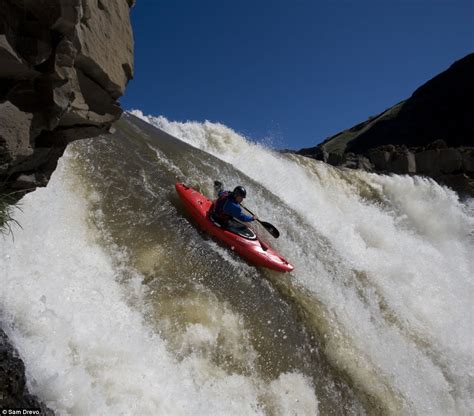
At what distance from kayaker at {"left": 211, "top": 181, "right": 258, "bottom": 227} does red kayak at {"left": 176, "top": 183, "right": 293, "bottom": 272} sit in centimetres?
11

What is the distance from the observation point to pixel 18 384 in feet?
8.48

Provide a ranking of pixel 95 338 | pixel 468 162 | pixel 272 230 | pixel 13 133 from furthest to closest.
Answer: pixel 468 162
pixel 272 230
pixel 95 338
pixel 13 133

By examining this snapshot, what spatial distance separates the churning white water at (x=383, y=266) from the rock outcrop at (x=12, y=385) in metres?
4.16

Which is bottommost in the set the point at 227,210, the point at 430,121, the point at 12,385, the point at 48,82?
the point at 12,385

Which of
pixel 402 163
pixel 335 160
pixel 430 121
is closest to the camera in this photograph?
pixel 402 163

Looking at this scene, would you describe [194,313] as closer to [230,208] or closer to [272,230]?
[230,208]

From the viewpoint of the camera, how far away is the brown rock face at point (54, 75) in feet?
8.93

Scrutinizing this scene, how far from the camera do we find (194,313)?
16.6 feet

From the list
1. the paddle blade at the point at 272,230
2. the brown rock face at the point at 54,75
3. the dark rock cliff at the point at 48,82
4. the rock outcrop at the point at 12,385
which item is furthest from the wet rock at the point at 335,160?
the rock outcrop at the point at 12,385

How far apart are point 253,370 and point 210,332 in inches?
26.2

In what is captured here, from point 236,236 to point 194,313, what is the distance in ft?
7.47

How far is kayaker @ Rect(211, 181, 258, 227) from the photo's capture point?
726 cm

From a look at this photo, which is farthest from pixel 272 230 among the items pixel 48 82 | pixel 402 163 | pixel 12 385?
pixel 402 163

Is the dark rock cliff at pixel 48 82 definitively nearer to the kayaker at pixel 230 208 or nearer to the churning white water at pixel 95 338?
the churning white water at pixel 95 338
